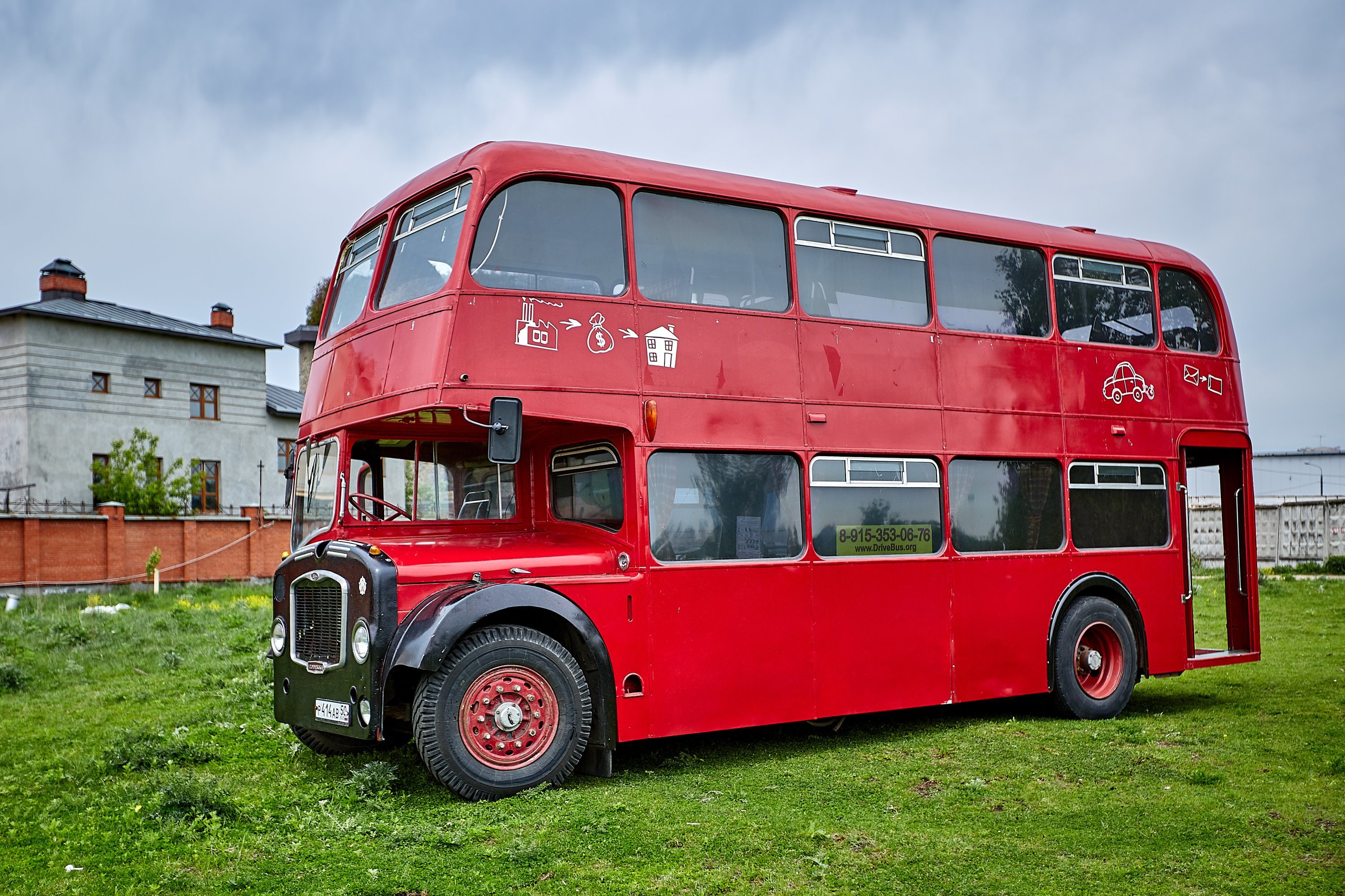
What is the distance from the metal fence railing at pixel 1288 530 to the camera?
26.1 metres

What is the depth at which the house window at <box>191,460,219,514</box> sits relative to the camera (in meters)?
38.0

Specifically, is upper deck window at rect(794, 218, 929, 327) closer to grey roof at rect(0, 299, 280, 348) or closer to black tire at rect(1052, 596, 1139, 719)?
black tire at rect(1052, 596, 1139, 719)

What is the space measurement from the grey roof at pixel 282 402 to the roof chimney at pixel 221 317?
8.80 feet

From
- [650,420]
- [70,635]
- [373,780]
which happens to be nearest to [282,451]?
[70,635]

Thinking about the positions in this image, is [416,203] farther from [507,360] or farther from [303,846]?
[303,846]

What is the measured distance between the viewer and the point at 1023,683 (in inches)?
383

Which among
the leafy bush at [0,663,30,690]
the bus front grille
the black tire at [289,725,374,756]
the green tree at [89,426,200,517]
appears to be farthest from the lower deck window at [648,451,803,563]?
the green tree at [89,426,200,517]

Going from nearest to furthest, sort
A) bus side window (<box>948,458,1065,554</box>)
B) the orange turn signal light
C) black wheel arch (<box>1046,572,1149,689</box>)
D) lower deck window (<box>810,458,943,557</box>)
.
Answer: the orange turn signal light
lower deck window (<box>810,458,943,557</box>)
bus side window (<box>948,458,1065,554</box>)
black wheel arch (<box>1046,572,1149,689</box>)

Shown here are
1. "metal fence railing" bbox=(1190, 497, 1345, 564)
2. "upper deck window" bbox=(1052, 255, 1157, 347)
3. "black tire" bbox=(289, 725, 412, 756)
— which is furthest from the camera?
"metal fence railing" bbox=(1190, 497, 1345, 564)

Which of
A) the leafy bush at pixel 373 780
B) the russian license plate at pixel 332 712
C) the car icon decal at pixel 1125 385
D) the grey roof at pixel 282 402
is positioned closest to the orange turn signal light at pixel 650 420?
the russian license plate at pixel 332 712

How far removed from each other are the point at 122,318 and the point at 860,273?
3442 centimetres

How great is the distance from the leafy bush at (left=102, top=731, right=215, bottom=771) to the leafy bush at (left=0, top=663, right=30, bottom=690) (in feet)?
15.9

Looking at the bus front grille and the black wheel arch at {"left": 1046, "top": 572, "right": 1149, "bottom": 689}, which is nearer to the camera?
the bus front grille

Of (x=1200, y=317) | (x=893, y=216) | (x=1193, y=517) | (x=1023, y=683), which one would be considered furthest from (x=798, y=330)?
(x=1193, y=517)
